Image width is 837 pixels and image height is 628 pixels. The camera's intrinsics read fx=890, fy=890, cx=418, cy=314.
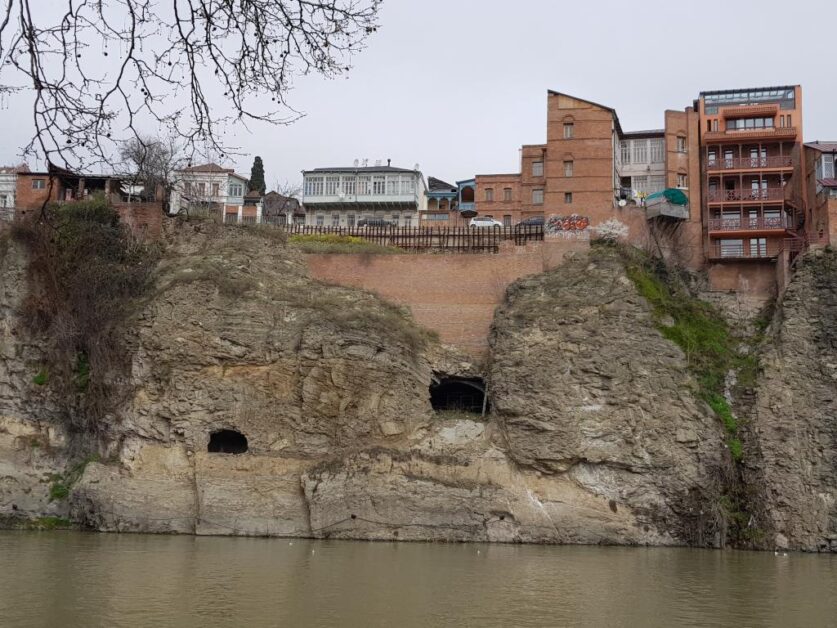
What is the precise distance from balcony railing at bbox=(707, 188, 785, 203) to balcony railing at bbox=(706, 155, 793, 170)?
3.37ft

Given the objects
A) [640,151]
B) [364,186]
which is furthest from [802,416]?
[364,186]

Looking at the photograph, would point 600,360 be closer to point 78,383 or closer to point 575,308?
point 575,308

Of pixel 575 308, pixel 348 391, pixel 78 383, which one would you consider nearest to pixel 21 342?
pixel 78 383

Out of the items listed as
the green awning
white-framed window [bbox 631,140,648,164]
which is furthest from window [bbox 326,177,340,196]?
the green awning

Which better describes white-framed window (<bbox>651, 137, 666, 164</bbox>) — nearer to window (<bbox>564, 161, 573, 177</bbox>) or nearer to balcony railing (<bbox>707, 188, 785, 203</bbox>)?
balcony railing (<bbox>707, 188, 785, 203</bbox>)

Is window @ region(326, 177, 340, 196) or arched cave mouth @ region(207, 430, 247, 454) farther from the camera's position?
window @ region(326, 177, 340, 196)

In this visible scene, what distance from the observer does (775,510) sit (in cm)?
2645

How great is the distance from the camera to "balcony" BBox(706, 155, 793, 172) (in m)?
35.8

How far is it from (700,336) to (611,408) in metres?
5.07

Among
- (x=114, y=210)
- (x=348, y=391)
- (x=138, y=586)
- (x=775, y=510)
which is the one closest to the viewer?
(x=138, y=586)

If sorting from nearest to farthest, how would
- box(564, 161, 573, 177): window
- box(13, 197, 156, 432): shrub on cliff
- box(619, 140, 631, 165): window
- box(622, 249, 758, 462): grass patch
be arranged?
box(622, 249, 758, 462): grass patch < box(13, 197, 156, 432): shrub on cliff < box(564, 161, 573, 177): window < box(619, 140, 631, 165): window

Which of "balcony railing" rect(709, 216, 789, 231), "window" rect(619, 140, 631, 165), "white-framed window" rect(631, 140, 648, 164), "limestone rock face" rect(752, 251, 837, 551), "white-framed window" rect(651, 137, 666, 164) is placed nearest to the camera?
"limestone rock face" rect(752, 251, 837, 551)

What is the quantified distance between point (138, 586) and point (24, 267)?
18.7 m

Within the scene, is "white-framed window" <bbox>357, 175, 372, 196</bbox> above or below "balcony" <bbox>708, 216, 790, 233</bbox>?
above
